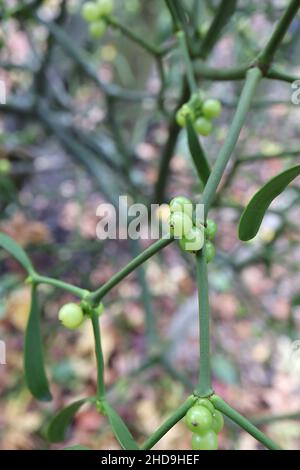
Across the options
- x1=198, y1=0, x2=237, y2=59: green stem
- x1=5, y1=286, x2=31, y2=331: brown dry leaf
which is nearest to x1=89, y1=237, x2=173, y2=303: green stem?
x1=198, y1=0, x2=237, y2=59: green stem

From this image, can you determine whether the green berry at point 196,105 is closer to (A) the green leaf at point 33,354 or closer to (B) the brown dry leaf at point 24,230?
(A) the green leaf at point 33,354

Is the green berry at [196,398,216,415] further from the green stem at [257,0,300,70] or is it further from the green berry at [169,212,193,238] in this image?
the green stem at [257,0,300,70]

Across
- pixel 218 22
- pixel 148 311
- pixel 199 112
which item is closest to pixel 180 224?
pixel 199 112

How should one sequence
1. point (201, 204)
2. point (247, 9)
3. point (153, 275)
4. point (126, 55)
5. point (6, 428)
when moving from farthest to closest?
point (126, 55) → point (153, 275) → point (6, 428) → point (247, 9) → point (201, 204)

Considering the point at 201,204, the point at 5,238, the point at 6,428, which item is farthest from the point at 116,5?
the point at 201,204

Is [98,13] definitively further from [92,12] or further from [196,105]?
[196,105]

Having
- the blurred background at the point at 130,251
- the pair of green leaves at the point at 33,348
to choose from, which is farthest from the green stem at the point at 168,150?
the pair of green leaves at the point at 33,348

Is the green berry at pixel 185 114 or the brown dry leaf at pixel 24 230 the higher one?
the brown dry leaf at pixel 24 230

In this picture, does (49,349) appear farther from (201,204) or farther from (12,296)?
(201,204)
